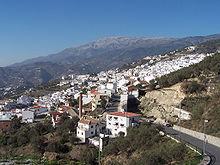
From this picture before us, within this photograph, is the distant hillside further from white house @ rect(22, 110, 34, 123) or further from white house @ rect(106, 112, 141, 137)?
white house @ rect(22, 110, 34, 123)

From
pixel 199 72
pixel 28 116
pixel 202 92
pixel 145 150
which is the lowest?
pixel 28 116

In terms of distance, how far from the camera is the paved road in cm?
2852

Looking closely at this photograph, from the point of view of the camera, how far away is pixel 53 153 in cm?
4253

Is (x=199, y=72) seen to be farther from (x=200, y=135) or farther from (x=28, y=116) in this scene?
(x=28, y=116)

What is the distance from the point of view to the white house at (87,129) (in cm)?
4667

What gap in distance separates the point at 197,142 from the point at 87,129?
49.8 ft

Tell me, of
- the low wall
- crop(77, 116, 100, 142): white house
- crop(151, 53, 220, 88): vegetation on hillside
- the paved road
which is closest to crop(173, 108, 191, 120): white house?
the low wall

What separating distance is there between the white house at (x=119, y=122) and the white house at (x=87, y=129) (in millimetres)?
1337

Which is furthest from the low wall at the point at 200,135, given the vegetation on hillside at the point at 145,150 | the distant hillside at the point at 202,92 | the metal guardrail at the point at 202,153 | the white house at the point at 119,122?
the white house at the point at 119,122

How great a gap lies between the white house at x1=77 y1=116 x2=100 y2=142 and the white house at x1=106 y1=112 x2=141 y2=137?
1.34 m

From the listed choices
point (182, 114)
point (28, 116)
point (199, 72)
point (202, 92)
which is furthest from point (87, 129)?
point (28, 116)

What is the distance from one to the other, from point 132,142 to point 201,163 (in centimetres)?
1304

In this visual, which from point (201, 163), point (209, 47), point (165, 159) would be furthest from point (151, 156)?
point (209, 47)

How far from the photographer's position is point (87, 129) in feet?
153
